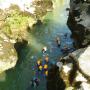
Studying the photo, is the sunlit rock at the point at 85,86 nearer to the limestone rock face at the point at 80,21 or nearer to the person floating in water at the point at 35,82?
the person floating in water at the point at 35,82

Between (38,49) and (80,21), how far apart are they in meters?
8.87

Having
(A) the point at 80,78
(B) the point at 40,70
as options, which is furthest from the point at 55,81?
(B) the point at 40,70

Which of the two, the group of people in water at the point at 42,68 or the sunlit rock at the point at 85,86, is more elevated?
the sunlit rock at the point at 85,86

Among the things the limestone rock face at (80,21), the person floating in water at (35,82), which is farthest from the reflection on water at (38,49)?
the limestone rock face at (80,21)

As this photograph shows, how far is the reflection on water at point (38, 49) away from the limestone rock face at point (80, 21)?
5.47ft

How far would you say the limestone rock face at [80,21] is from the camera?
1842 inches

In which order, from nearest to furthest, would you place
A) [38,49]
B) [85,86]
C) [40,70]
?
[85,86], [40,70], [38,49]

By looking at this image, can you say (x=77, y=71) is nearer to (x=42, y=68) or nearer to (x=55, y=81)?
(x=55, y=81)

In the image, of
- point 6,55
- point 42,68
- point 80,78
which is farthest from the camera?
point 6,55

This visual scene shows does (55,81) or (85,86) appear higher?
(85,86)

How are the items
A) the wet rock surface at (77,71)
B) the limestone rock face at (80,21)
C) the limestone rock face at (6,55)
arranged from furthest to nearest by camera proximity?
the limestone rock face at (80,21) < the limestone rock face at (6,55) < the wet rock surface at (77,71)

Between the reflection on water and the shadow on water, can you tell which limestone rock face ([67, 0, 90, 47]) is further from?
the shadow on water

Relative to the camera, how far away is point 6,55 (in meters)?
43.8

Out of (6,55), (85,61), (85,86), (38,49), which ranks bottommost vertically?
(38,49)
